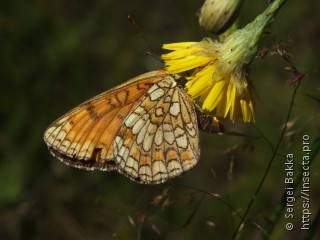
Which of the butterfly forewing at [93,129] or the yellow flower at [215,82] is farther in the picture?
the butterfly forewing at [93,129]

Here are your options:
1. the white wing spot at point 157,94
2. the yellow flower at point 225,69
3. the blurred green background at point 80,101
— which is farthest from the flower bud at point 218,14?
the blurred green background at point 80,101

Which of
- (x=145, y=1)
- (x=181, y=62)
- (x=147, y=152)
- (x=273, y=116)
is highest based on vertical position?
(x=145, y=1)

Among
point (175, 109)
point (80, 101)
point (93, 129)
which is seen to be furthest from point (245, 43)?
point (80, 101)

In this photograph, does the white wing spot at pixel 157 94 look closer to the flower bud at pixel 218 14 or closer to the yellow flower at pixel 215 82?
the yellow flower at pixel 215 82

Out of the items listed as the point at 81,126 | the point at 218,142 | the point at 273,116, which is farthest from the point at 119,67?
the point at 81,126

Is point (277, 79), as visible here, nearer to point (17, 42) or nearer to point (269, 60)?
point (269, 60)

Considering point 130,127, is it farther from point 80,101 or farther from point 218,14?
point 80,101

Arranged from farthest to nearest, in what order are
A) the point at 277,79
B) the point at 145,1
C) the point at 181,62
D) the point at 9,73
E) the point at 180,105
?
1. the point at 145,1
2. the point at 277,79
3. the point at 9,73
4. the point at 180,105
5. the point at 181,62
